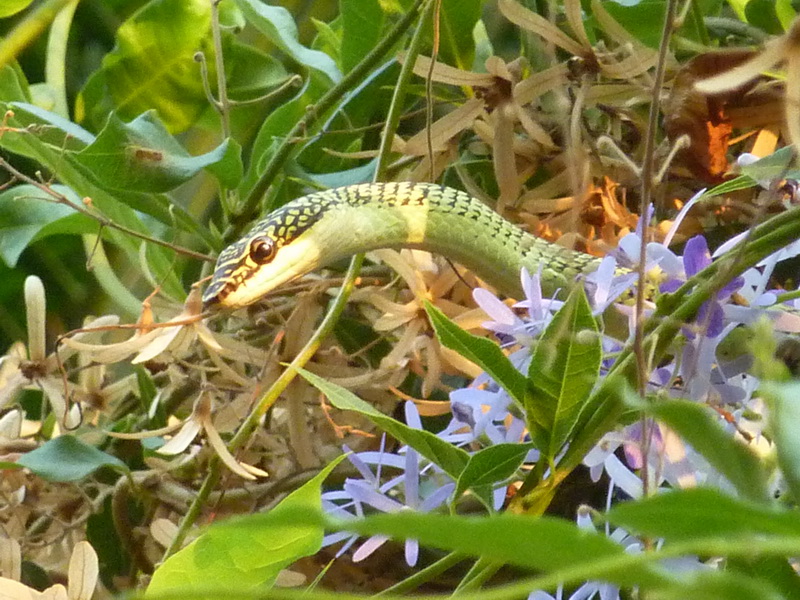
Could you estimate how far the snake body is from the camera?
1.58 feet

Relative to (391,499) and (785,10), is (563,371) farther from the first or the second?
(785,10)

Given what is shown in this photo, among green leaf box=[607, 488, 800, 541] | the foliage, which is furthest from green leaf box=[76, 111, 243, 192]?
green leaf box=[607, 488, 800, 541]

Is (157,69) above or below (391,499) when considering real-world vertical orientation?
above

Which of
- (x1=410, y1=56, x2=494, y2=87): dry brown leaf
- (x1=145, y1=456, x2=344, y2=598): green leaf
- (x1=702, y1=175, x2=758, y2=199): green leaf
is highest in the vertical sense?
(x1=410, y1=56, x2=494, y2=87): dry brown leaf

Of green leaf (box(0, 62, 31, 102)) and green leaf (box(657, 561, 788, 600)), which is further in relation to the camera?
green leaf (box(0, 62, 31, 102))

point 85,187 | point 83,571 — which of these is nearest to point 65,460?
point 83,571

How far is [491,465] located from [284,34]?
0.44m

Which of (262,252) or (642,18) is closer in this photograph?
(262,252)

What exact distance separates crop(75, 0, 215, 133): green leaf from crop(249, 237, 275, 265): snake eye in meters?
0.43

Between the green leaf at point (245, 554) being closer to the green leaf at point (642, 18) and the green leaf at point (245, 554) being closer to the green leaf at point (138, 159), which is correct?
the green leaf at point (138, 159)

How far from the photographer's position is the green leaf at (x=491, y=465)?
0.32m

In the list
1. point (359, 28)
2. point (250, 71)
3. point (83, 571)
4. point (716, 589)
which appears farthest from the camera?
point (250, 71)

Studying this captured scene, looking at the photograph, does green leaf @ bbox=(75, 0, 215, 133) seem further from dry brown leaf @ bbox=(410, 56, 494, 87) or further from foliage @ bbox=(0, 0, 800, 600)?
dry brown leaf @ bbox=(410, 56, 494, 87)

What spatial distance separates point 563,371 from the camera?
0.32 m
